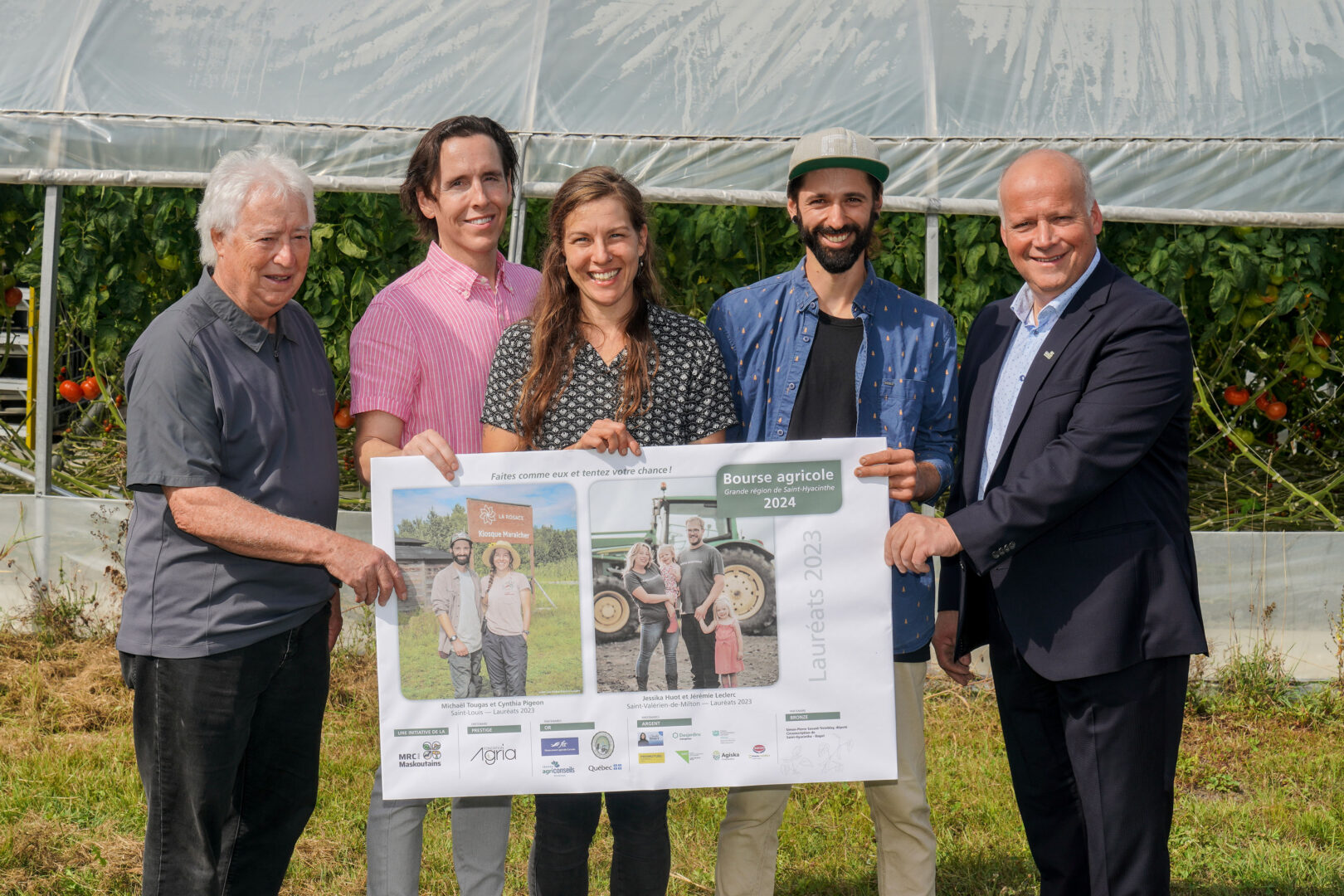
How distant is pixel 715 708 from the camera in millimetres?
2691

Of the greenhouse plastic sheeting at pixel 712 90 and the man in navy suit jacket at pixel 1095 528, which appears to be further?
the greenhouse plastic sheeting at pixel 712 90

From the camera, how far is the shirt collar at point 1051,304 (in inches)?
106

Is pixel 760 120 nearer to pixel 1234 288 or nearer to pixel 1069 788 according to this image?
pixel 1234 288

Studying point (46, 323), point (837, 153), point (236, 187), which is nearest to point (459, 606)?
point (236, 187)

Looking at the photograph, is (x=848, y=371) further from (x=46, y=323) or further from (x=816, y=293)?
(x=46, y=323)

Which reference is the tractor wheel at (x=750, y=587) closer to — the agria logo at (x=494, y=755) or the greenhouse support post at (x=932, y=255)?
the agria logo at (x=494, y=755)

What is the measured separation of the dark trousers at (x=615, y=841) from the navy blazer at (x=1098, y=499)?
37.5 inches

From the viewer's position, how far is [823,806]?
4.24 metres

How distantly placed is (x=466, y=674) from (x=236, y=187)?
1.19 m

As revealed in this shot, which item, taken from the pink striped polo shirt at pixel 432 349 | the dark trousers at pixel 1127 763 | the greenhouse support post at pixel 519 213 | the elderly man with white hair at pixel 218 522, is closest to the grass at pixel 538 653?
the elderly man with white hair at pixel 218 522

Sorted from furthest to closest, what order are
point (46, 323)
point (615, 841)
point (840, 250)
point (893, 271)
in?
point (46, 323)
point (893, 271)
point (840, 250)
point (615, 841)

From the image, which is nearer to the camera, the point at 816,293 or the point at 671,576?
the point at 671,576

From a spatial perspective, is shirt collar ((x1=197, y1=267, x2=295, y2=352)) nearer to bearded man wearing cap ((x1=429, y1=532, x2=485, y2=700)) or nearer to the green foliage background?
bearded man wearing cap ((x1=429, y1=532, x2=485, y2=700))

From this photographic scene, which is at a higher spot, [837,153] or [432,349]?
[837,153]
